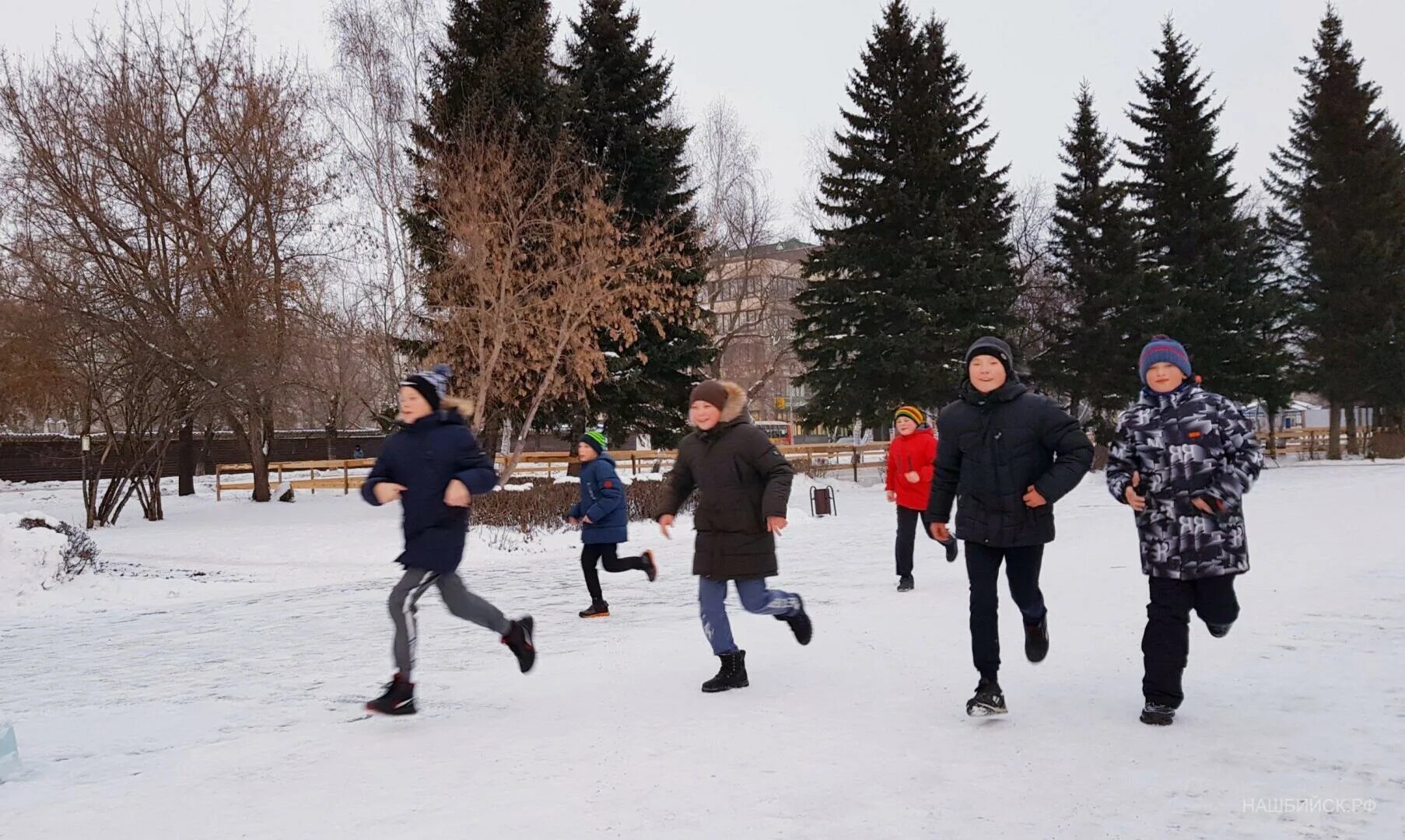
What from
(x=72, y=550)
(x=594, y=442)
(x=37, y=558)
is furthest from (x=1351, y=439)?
(x=37, y=558)

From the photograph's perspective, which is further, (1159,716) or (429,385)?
(429,385)

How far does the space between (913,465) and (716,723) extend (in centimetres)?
519

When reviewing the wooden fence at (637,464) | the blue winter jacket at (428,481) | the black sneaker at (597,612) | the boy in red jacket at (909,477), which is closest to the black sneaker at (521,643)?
the blue winter jacket at (428,481)

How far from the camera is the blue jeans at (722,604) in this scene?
5.42m

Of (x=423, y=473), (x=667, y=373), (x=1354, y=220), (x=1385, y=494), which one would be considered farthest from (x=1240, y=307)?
(x=423, y=473)

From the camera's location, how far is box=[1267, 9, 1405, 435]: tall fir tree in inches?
1377

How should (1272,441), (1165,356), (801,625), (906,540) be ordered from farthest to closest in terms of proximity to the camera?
(1272,441) → (906,540) → (801,625) → (1165,356)

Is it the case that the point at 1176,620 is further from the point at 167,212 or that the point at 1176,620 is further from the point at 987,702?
the point at 167,212

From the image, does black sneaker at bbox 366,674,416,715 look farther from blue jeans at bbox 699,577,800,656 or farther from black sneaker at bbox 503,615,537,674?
blue jeans at bbox 699,577,800,656

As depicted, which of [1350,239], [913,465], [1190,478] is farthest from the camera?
[1350,239]

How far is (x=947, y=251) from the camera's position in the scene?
2630 centimetres

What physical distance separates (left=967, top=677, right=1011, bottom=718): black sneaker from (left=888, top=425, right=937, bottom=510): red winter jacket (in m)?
4.63

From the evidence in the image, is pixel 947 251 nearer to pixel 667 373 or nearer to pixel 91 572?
pixel 667 373

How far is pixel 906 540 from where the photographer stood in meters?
9.20
